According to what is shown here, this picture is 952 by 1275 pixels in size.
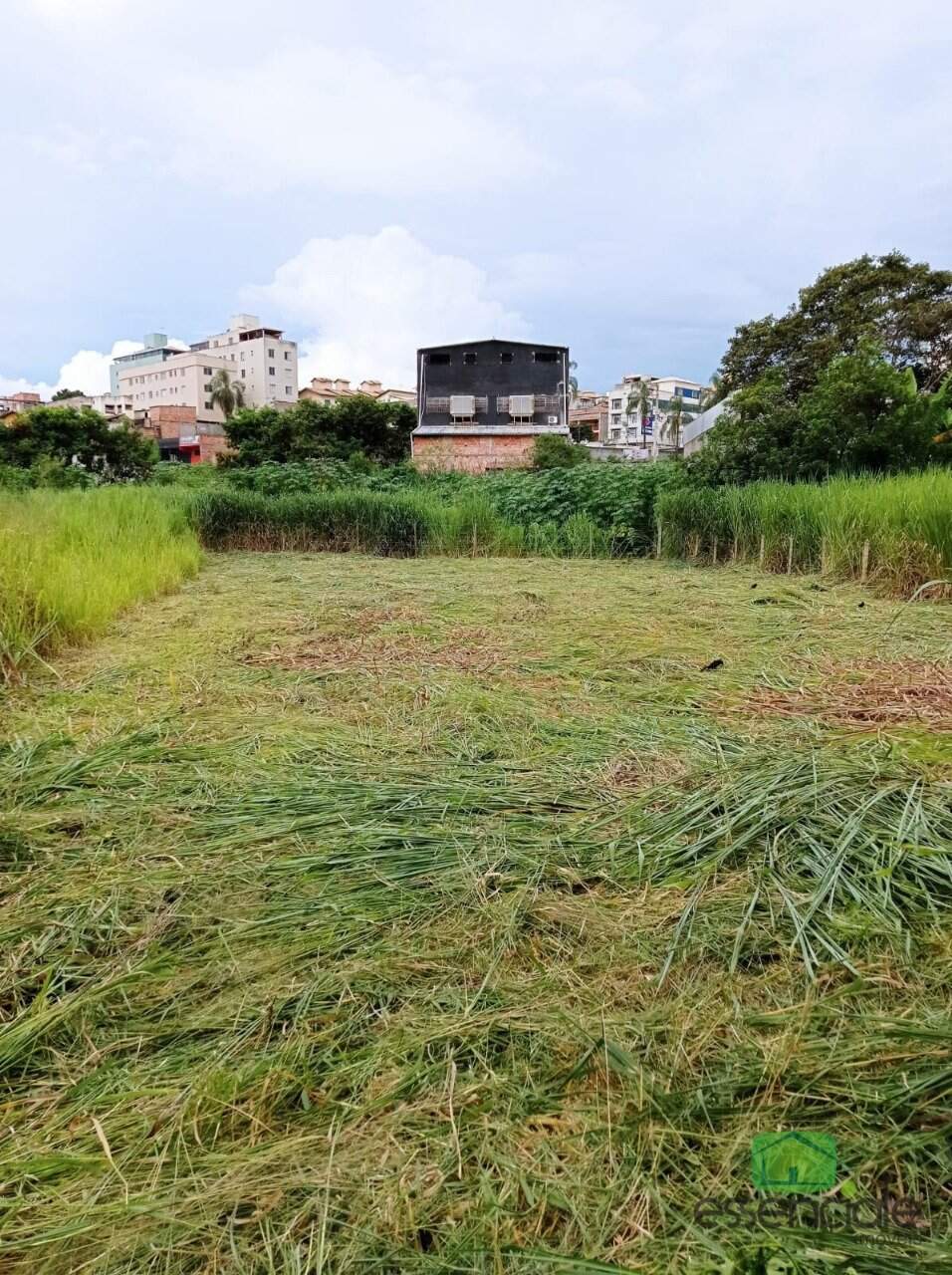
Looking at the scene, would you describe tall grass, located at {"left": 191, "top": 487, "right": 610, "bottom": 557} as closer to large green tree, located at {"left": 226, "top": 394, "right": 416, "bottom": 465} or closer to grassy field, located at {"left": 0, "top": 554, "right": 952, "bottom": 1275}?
grassy field, located at {"left": 0, "top": 554, "right": 952, "bottom": 1275}

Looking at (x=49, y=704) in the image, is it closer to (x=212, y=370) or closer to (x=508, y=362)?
(x=508, y=362)

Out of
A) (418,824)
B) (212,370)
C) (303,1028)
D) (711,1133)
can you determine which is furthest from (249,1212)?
(212,370)

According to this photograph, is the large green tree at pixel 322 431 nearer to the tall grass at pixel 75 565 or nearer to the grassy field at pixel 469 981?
the tall grass at pixel 75 565

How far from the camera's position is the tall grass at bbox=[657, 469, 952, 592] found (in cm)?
553

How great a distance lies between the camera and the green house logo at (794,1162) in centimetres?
85

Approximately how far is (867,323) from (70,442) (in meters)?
19.4

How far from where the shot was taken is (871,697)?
2.66 meters

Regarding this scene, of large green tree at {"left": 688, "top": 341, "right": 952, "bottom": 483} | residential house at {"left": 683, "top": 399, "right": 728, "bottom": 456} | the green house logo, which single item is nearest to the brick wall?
residential house at {"left": 683, "top": 399, "right": 728, "bottom": 456}

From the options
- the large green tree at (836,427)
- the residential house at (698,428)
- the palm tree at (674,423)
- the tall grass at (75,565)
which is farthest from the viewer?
the palm tree at (674,423)

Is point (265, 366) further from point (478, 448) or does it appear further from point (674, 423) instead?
point (478, 448)

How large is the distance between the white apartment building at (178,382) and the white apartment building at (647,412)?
111 ft

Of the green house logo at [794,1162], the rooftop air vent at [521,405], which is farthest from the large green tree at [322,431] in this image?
the green house logo at [794,1162]

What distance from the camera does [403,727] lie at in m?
2.52

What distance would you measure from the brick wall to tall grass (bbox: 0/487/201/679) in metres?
17.0
